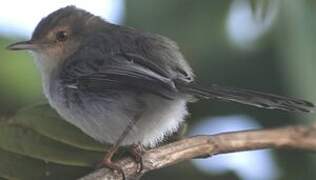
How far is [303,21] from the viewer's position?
5.67 ft

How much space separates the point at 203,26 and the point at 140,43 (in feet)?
2.92

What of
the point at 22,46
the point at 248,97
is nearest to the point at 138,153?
the point at 248,97

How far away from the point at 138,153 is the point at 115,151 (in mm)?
300

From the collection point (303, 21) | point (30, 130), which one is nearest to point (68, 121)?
point (30, 130)

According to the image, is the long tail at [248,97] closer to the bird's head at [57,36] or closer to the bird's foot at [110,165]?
the bird's foot at [110,165]

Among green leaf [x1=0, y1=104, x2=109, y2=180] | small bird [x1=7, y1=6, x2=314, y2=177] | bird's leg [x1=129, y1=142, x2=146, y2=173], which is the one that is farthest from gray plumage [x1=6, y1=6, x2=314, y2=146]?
green leaf [x1=0, y1=104, x2=109, y2=180]

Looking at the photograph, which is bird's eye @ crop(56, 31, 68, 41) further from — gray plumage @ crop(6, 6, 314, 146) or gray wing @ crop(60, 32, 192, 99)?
gray wing @ crop(60, 32, 192, 99)

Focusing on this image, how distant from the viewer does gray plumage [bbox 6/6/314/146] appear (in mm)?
3018

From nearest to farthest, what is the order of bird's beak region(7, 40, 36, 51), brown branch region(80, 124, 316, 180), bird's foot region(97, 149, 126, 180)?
brown branch region(80, 124, 316, 180) → bird's foot region(97, 149, 126, 180) → bird's beak region(7, 40, 36, 51)

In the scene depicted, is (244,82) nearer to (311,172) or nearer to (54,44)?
(54,44)

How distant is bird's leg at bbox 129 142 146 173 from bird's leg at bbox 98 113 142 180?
0.08 m

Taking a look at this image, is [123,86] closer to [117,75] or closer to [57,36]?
[117,75]

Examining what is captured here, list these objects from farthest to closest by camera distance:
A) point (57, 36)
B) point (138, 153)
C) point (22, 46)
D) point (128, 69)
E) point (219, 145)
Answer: point (57, 36) < point (22, 46) < point (128, 69) < point (138, 153) < point (219, 145)

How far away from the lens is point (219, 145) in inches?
95.7
